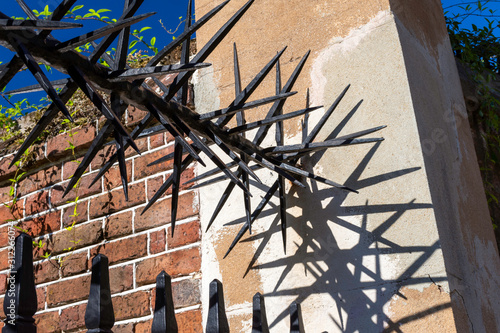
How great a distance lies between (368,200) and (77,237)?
1145mm

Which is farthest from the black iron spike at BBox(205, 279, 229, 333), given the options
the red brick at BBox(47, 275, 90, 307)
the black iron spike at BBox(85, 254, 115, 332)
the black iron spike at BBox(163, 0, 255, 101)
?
the red brick at BBox(47, 275, 90, 307)

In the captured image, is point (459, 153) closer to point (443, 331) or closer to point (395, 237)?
point (395, 237)

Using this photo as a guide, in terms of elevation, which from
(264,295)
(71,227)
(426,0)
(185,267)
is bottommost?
(264,295)

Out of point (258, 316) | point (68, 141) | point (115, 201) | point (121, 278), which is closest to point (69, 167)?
point (68, 141)

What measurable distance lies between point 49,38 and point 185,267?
3.33 ft

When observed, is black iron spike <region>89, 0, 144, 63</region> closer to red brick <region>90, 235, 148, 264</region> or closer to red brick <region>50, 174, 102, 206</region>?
red brick <region>90, 235, 148, 264</region>

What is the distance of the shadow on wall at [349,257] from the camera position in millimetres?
1259

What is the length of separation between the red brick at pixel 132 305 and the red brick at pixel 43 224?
0.49 metres

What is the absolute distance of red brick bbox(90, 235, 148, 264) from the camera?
69.9 inches

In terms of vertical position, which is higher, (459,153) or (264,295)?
(459,153)

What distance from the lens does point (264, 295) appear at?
1.45m

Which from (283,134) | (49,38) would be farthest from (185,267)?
(49,38)

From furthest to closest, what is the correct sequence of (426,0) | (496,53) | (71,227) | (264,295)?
1. (496,53)
2. (71,227)
3. (426,0)
4. (264,295)

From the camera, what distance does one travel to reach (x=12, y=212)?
7.38ft
